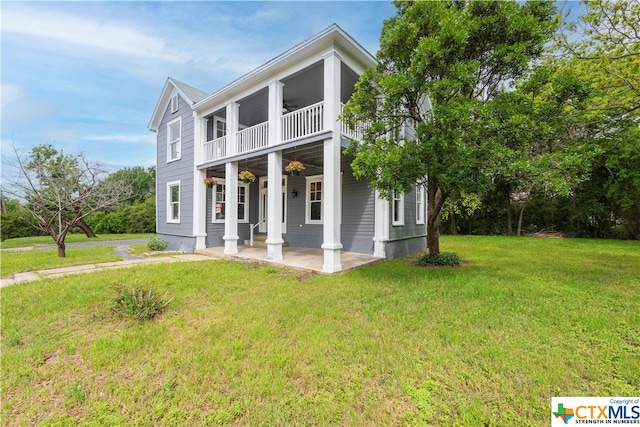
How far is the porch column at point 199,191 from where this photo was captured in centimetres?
1029

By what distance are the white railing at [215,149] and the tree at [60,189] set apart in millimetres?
3619

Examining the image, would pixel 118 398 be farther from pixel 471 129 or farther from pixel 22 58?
pixel 22 58

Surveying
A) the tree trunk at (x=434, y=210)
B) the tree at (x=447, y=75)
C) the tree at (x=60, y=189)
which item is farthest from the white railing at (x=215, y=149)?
the tree trunk at (x=434, y=210)

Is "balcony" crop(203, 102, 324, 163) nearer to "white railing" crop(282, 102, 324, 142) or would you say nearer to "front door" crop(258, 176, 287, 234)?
"white railing" crop(282, 102, 324, 142)

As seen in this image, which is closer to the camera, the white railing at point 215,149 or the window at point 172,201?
the white railing at point 215,149

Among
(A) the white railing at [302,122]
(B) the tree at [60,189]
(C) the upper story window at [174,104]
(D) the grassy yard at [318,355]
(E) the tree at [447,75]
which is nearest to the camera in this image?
(D) the grassy yard at [318,355]

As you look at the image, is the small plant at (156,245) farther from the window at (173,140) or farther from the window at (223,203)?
the window at (173,140)

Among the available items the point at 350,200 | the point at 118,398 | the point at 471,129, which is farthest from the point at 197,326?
the point at 350,200

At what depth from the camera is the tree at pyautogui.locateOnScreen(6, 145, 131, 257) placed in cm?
871

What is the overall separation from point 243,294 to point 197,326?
137cm

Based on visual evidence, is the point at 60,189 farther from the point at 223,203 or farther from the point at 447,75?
the point at 447,75

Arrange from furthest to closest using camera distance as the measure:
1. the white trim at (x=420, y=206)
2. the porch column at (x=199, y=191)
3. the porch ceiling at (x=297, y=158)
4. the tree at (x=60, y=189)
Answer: the white trim at (x=420, y=206), the porch column at (x=199, y=191), the tree at (x=60, y=189), the porch ceiling at (x=297, y=158)

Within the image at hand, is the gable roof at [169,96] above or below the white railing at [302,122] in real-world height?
above

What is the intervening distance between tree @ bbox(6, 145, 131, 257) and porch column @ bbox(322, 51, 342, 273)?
815 cm
